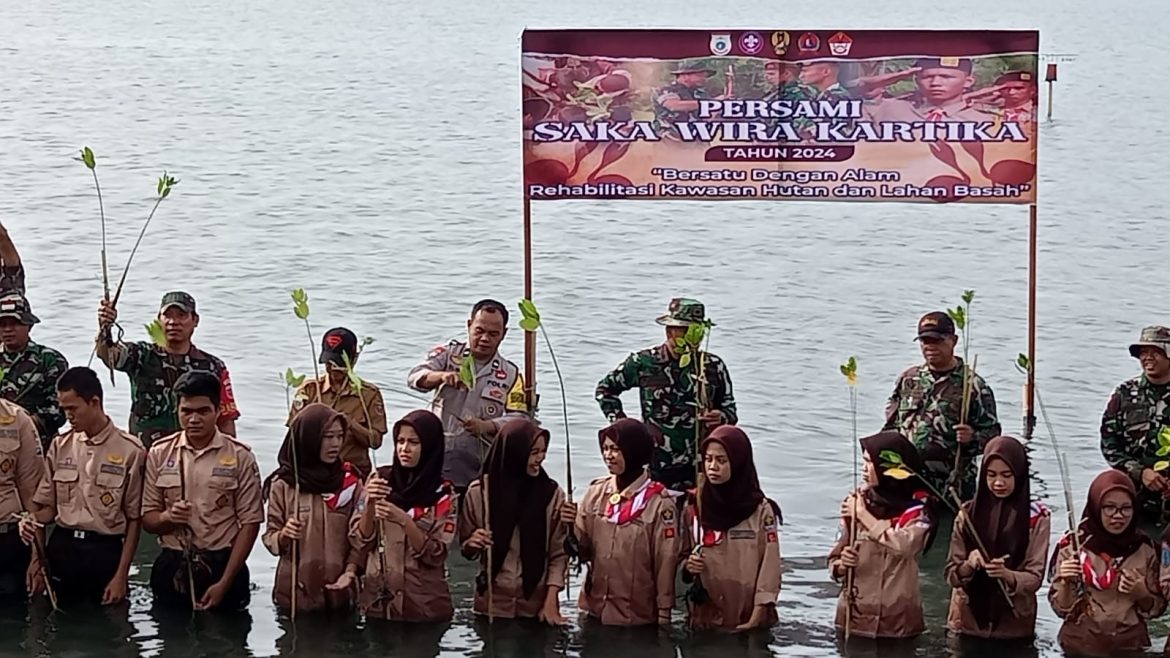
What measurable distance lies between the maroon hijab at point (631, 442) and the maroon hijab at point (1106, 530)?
180 cm

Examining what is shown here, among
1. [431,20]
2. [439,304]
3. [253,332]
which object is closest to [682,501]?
[253,332]

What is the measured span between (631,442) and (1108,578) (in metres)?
2.01

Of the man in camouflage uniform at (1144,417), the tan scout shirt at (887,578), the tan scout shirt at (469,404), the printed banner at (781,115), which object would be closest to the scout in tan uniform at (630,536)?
the tan scout shirt at (887,578)

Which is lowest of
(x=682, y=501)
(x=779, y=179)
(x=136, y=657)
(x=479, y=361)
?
(x=136, y=657)

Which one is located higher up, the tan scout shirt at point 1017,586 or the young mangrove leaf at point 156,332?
the young mangrove leaf at point 156,332

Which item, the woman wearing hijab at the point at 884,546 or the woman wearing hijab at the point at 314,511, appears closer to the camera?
the woman wearing hijab at the point at 884,546

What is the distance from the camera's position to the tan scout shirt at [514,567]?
8.20m

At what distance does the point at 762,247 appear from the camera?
21750mm

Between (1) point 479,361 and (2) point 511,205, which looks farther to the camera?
(2) point 511,205

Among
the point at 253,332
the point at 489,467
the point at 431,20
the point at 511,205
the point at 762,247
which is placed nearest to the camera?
the point at 489,467

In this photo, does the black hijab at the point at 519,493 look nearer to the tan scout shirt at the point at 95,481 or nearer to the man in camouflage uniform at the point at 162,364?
the tan scout shirt at the point at 95,481

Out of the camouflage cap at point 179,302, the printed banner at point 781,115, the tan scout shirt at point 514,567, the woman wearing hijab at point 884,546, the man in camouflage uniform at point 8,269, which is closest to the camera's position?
the woman wearing hijab at point 884,546

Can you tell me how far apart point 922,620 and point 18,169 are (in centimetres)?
2052

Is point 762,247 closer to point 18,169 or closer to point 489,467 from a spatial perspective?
point 18,169
